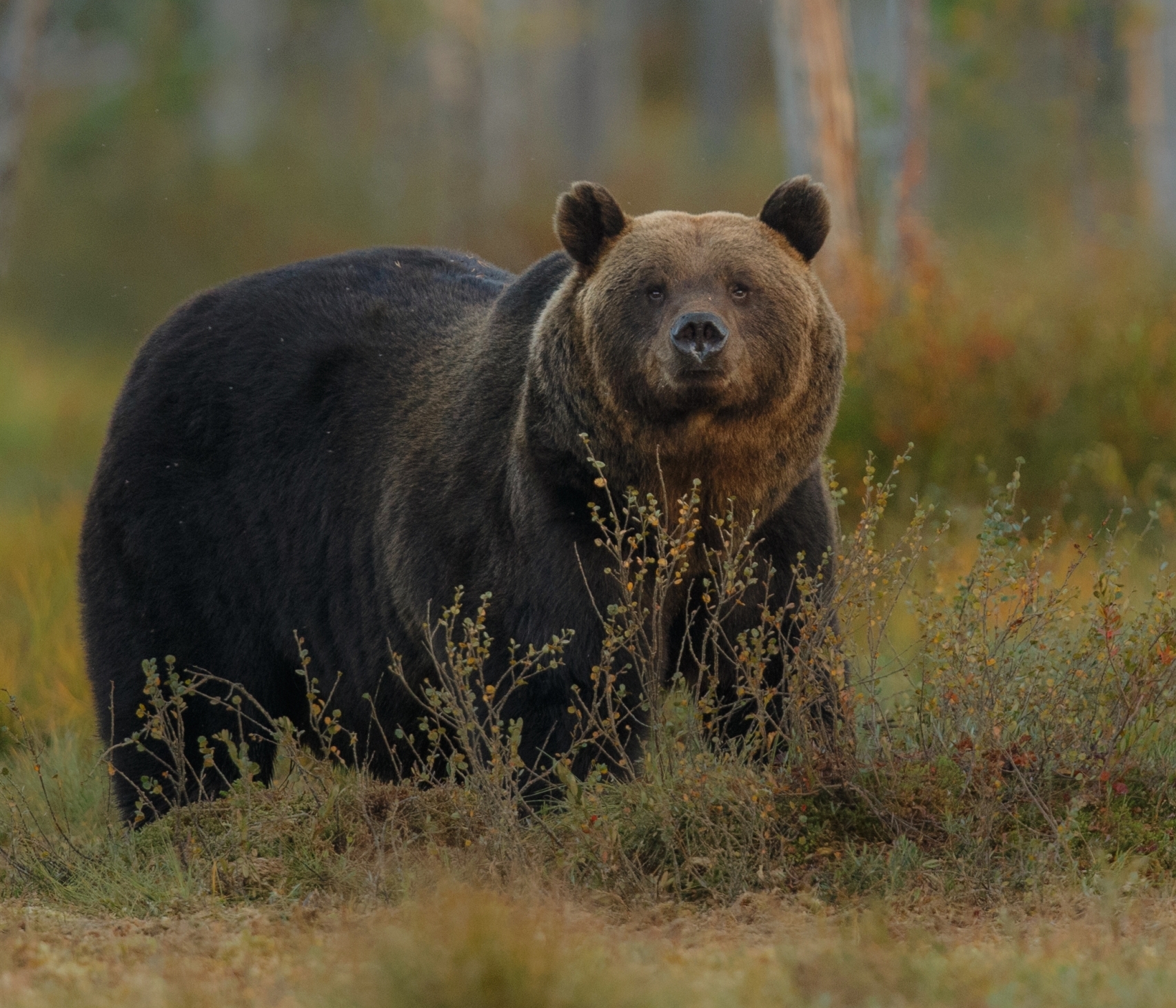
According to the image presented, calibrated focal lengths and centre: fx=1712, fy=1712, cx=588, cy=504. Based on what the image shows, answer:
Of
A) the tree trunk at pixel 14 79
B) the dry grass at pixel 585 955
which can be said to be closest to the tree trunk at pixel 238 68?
the tree trunk at pixel 14 79

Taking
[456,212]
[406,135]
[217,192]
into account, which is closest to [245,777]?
[456,212]

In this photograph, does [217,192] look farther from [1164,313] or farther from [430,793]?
[430,793]

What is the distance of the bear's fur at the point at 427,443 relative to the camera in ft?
16.2

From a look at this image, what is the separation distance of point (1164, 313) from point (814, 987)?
727 cm

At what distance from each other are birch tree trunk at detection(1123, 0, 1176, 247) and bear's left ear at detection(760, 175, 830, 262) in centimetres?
714

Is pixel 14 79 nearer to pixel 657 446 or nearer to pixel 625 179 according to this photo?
pixel 625 179

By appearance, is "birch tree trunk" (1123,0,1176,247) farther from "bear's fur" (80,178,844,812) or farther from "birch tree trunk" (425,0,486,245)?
"bear's fur" (80,178,844,812)

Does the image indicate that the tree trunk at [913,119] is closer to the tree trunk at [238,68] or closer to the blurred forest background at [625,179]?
the blurred forest background at [625,179]

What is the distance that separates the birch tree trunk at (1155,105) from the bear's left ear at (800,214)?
714 centimetres

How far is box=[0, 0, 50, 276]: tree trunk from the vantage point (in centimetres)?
1456

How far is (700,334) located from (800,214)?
81 cm

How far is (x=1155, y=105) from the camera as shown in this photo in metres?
21.7

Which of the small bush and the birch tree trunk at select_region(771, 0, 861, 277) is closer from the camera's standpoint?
the small bush

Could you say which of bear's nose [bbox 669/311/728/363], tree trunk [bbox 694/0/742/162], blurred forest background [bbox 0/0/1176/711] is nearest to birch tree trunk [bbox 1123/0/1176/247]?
blurred forest background [bbox 0/0/1176/711]
